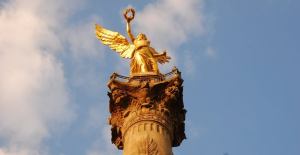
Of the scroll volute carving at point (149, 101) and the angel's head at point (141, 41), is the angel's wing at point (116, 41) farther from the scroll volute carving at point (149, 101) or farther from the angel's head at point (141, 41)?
the scroll volute carving at point (149, 101)

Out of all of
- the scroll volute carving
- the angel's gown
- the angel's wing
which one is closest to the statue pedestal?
the scroll volute carving

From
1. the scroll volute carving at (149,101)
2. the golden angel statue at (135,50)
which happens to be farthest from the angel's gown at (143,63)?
the scroll volute carving at (149,101)

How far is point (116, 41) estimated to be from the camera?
98.2ft

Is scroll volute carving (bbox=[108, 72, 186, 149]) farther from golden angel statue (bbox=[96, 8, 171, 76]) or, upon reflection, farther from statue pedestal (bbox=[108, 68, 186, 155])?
golden angel statue (bbox=[96, 8, 171, 76])

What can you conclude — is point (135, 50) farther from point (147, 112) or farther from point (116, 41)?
point (147, 112)

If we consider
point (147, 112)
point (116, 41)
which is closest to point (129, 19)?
point (116, 41)

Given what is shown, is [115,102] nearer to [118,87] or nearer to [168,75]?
[118,87]

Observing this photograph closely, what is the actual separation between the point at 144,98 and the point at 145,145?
2333 millimetres

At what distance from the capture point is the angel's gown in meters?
26.9

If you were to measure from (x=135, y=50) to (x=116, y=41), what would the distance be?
69.2 inches

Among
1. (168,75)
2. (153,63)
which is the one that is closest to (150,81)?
(168,75)

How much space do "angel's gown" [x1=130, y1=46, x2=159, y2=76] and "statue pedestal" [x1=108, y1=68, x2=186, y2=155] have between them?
36.0 inches

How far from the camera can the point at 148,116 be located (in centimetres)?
2384

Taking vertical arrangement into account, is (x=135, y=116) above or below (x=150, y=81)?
below
